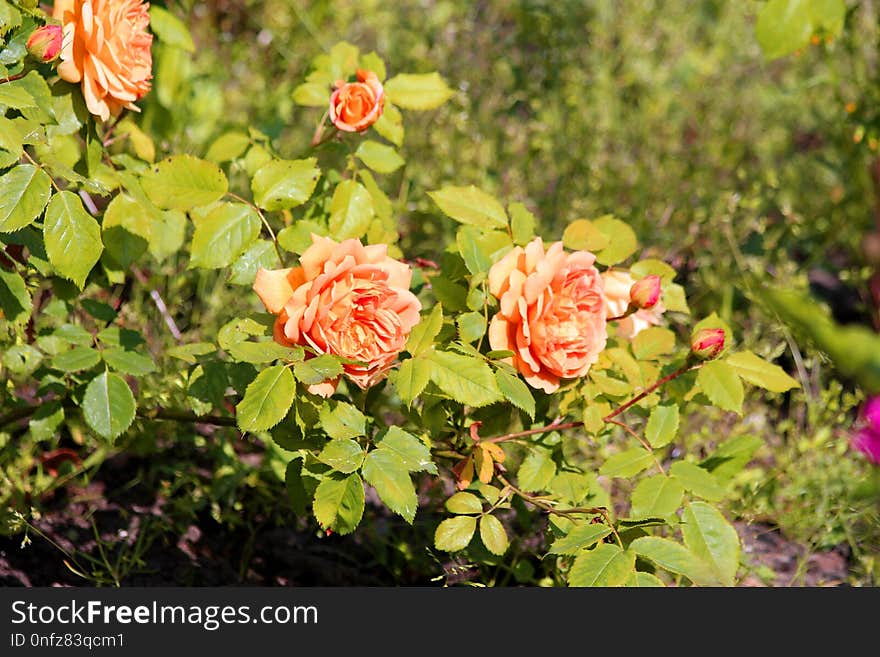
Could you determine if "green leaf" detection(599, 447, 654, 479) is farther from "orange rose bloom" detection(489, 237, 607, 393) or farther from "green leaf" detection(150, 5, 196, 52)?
"green leaf" detection(150, 5, 196, 52)

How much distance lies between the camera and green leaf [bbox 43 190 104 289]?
1410 mm

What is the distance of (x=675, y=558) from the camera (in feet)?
4.51

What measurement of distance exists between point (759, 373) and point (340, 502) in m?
0.71

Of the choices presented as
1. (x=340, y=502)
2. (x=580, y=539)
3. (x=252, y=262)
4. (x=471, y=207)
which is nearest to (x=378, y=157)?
(x=471, y=207)

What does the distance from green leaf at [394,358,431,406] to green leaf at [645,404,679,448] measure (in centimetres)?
42

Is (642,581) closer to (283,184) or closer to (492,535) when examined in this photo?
(492,535)

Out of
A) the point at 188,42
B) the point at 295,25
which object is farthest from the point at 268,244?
the point at 295,25

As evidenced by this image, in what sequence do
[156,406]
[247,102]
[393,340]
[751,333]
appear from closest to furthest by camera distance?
[393,340]
[156,406]
[751,333]
[247,102]

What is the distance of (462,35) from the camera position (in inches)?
145

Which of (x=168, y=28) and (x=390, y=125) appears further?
(x=168, y=28)

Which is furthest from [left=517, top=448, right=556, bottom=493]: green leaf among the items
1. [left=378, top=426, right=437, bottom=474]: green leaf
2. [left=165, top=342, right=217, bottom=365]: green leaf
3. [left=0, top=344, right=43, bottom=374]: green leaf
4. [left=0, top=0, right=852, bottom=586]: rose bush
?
[left=0, top=344, right=43, bottom=374]: green leaf

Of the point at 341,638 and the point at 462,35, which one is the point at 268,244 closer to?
the point at 341,638

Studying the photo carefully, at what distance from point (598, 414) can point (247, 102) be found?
2441 mm

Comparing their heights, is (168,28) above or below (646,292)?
above
